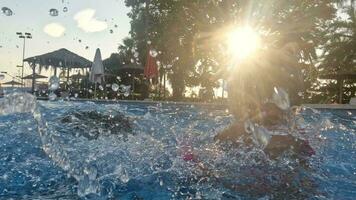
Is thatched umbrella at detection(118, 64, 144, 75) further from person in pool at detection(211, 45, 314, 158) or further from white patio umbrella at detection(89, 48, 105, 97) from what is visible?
person in pool at detection(211, 45, 314, 158)

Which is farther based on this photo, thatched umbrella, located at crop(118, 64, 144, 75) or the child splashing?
thatched umbrella, located at crop(118, 64, 144, 75)

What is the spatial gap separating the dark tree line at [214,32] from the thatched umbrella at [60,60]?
5.44 meters

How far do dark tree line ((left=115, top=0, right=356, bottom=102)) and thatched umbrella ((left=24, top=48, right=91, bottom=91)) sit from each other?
5443 millimetres

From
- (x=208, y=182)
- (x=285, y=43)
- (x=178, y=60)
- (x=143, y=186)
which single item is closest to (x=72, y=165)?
(x=143, y=186)

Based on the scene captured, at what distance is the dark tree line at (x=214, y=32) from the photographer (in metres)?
20.5

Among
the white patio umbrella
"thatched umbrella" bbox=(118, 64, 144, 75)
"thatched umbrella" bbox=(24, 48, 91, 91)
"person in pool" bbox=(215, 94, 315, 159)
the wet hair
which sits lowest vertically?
"person in pool" bbox=(215, 94, 315, 159)

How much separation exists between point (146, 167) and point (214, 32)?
1482 centimetres

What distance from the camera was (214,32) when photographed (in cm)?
1938

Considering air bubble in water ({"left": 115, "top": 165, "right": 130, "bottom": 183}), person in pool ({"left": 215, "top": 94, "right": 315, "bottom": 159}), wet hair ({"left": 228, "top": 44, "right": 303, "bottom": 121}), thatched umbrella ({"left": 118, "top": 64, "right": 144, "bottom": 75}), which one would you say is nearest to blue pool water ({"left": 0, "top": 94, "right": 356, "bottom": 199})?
air bubble in water ({"left": 115, "top": 165, "right": 130, "bottom": 183})

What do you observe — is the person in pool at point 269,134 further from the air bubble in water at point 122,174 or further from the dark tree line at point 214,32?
the dark tree line at point 214,32

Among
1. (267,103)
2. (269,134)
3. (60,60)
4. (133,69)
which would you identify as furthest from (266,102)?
(60,60)

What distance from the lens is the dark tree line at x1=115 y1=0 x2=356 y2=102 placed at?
20.5m

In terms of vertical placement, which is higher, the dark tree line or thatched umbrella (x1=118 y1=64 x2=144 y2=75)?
the dark tree line

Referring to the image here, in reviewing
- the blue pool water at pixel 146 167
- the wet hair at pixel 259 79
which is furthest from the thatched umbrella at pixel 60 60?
the wet hair at pixel 259 79
